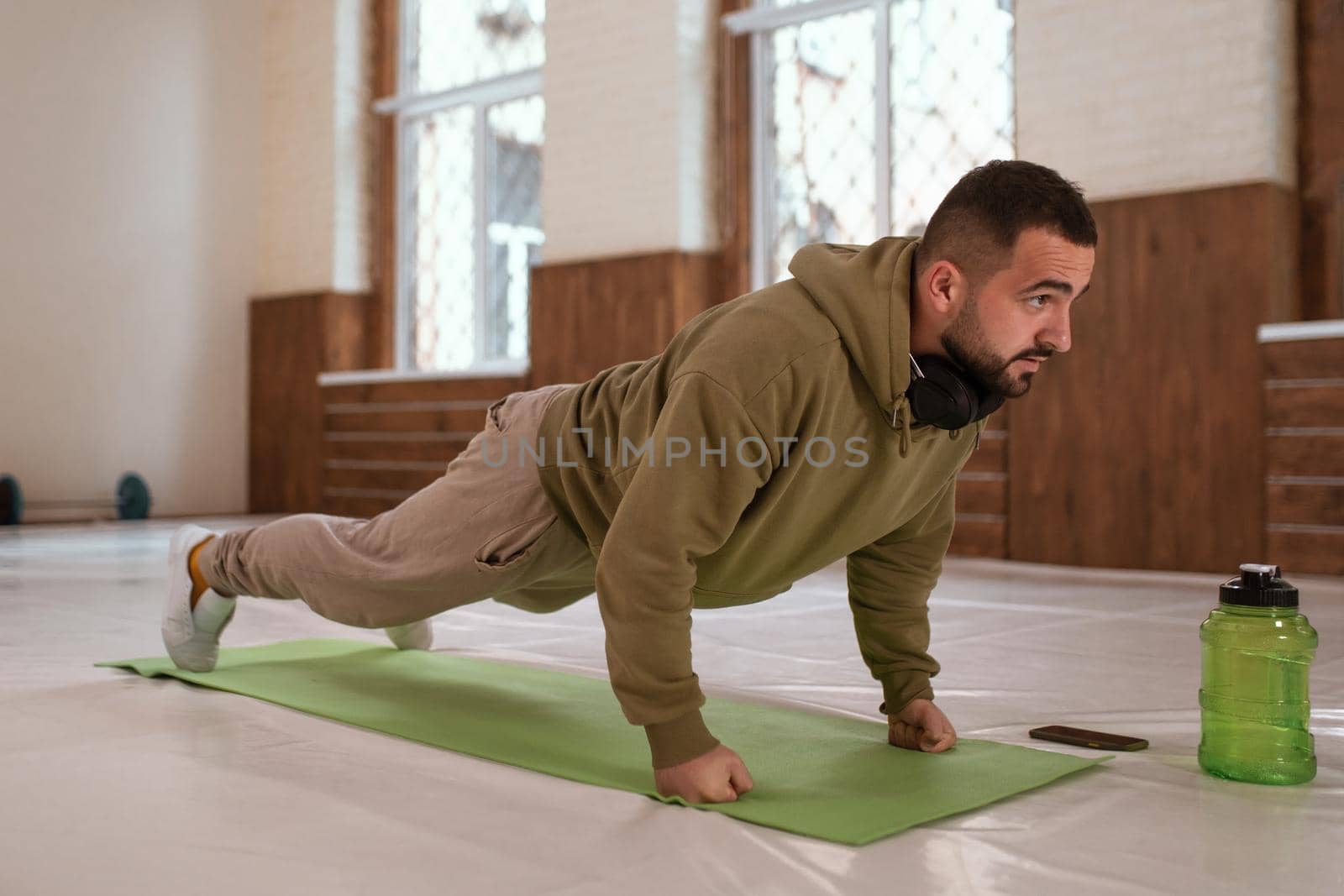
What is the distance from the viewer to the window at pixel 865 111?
16.4 ft

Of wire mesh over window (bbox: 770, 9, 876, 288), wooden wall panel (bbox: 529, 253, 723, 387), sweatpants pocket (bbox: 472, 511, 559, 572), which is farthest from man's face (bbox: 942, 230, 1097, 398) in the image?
wooden wall panel (bbox: 529, 253, 723, 387)

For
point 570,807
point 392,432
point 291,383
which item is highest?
point 291,383

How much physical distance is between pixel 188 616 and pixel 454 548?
0.68 m

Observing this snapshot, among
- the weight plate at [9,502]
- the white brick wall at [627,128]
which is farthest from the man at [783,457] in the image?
the weight plate at [9,502]

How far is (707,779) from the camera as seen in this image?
4.64 ft

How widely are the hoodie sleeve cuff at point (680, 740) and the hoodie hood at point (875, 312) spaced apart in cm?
44

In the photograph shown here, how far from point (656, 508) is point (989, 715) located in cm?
86

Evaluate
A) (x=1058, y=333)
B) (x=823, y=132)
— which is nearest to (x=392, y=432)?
(x=823, y=132)

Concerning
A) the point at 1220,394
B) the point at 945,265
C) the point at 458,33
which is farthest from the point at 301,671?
the point at 458,33

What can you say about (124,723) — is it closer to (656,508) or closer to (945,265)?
(656,508)

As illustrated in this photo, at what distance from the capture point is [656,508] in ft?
4.58

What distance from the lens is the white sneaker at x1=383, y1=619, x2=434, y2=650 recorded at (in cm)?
255

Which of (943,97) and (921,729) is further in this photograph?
(943,97)

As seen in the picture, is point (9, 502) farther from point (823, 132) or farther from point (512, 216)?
point (823, 132)
